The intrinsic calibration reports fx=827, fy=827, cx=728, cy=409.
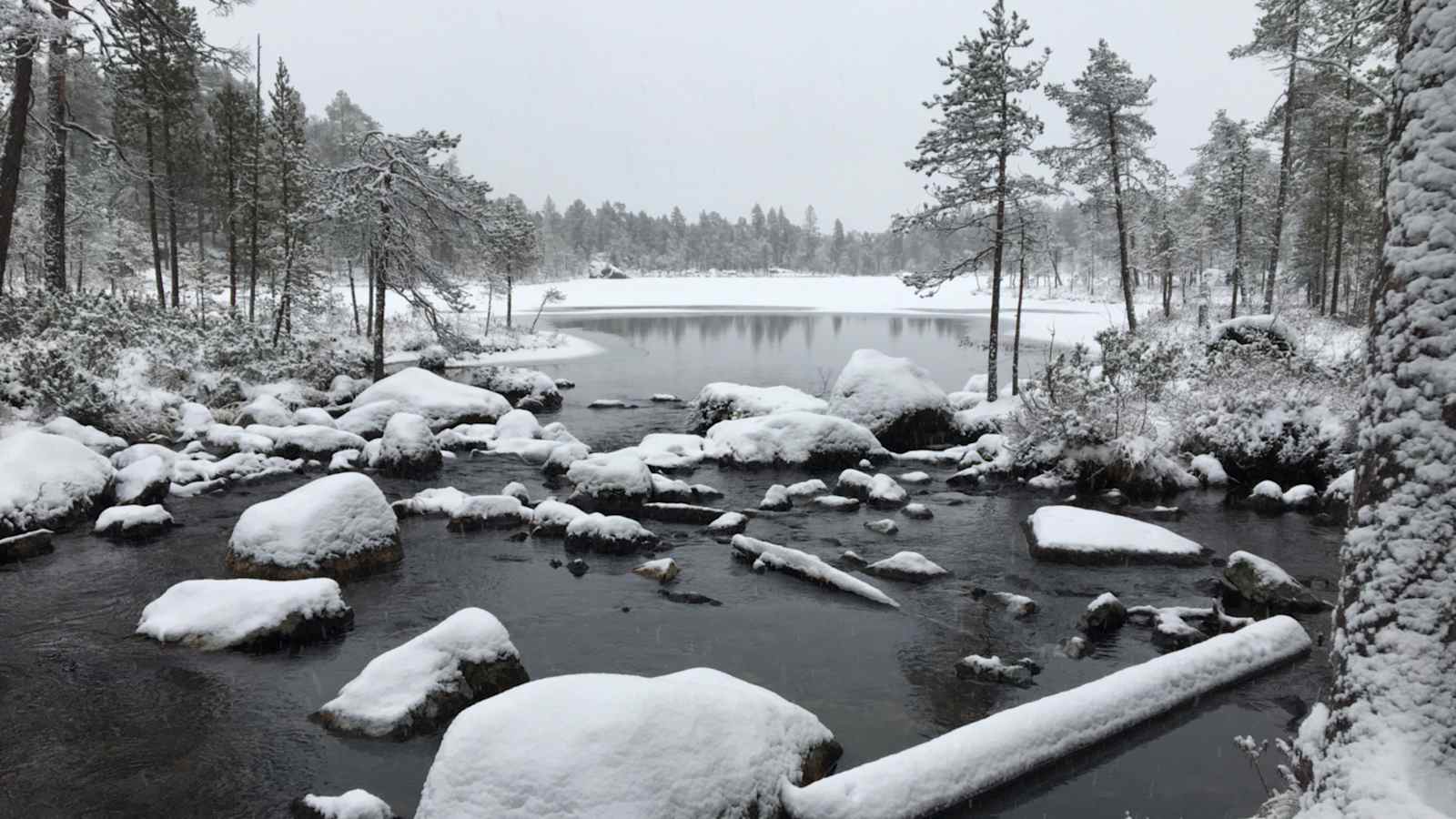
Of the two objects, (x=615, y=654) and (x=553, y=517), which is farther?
(x=553, y=517)

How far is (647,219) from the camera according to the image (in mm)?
149750

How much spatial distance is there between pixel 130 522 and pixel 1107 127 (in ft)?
100

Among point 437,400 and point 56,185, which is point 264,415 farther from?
point 56,185

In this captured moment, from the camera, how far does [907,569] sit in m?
10.9

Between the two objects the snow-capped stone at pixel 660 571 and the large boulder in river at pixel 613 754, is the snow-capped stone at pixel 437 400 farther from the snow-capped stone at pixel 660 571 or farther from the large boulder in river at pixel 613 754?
the large boulder in river at pixel 613 754

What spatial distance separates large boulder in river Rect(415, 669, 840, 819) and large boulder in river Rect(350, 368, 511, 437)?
1649 centimetres

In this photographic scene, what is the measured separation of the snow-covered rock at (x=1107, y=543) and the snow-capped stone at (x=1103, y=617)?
82.5 inches

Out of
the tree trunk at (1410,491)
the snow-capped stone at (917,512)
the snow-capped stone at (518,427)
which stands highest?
the tree trunk at (1410,491)

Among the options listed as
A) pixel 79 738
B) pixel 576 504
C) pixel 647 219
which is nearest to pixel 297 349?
pixel 576 504

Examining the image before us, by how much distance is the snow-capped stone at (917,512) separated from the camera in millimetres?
13734

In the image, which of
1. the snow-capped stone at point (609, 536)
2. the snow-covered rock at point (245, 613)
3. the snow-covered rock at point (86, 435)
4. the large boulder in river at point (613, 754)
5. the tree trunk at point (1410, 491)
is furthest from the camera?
the snow-covered rock at point (86, 435)

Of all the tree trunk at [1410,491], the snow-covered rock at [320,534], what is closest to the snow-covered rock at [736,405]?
the snow-covered rock at [320,534]

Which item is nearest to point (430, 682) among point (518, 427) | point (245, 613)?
point (245, 613)

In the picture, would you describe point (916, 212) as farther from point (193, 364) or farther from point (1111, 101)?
point (193, 364)
